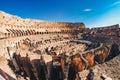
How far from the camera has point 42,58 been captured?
18.7m

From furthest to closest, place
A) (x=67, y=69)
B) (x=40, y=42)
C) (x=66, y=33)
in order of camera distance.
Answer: (x=66, y=33), (x=40, y=42), (x=67, y=69)

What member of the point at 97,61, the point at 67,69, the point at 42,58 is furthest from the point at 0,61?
the point at 97,61

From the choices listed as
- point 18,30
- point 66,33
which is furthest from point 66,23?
point 18,30

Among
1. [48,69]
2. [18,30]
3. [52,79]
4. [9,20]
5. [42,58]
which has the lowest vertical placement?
[52,79]

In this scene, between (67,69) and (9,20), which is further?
(9,20)

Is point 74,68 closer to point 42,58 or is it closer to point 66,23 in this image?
point 42,58

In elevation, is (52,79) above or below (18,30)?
below

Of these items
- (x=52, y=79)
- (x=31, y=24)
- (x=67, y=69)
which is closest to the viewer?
(x=67, y=69)

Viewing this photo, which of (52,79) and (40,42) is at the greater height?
(40,42)

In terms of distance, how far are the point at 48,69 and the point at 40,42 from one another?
71.2 ft

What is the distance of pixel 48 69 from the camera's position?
1858cm

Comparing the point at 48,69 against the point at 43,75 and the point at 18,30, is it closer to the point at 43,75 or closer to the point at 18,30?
the point at 43,75

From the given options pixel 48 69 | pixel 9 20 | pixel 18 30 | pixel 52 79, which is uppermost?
pixel 9 20

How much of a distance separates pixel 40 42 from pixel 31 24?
15512 mm
